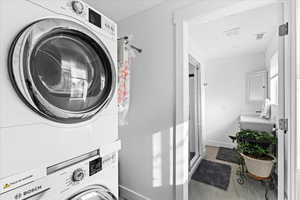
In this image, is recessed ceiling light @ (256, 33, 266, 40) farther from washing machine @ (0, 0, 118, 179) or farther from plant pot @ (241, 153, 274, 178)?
washing machine @ (0, 0, 118, 179)

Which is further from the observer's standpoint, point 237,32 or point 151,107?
point 237,32

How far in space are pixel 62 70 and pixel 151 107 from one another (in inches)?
41.5

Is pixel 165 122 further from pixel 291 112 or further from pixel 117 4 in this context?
pixel 117 4

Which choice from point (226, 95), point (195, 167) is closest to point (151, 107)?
point (195, 167)

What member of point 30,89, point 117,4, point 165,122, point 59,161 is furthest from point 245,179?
point 117,4

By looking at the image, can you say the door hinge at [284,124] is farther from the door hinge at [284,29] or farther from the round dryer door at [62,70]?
the round dryer door at [62,70]

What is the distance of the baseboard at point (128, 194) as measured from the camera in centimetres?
163

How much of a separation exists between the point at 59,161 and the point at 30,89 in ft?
1.08

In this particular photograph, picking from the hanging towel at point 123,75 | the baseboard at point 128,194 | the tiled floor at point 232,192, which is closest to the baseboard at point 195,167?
the tiled floor at point 232,192

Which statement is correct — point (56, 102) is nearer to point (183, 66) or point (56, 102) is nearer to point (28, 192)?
point (28, 192)

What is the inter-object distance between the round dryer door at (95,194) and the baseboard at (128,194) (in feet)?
3.37

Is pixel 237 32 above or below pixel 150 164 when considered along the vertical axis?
above

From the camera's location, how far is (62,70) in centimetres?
64

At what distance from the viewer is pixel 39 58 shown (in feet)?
1.82
